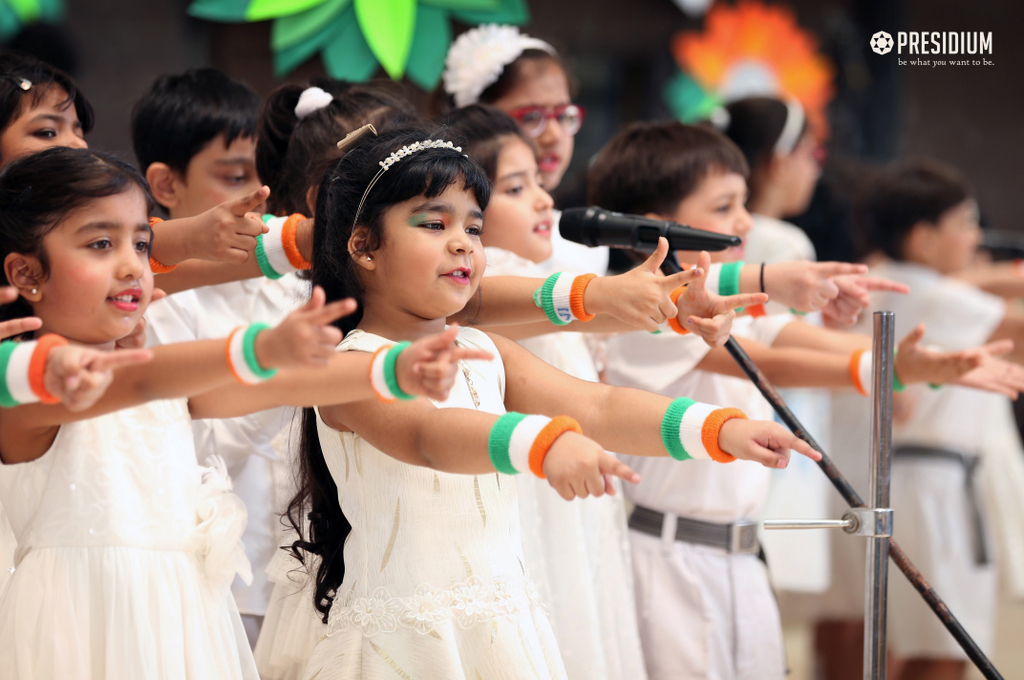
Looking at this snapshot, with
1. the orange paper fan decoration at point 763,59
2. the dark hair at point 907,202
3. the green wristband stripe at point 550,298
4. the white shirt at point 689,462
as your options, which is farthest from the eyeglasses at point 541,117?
the orange paper fan decoration at point 763,59

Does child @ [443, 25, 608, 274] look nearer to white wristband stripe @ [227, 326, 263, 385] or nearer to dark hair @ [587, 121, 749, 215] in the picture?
dark hair @ [587, 121, 749, 215]

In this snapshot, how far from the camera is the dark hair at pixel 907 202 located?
3275 millimetres

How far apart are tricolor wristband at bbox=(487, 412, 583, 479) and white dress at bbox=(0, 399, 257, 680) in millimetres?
403

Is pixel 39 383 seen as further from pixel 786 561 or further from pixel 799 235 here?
pixel 786 561

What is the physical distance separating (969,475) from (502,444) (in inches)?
91.5

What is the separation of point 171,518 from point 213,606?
0.42 ft

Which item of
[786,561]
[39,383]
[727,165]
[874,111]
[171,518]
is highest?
[874,111]

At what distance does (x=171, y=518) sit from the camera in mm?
1273

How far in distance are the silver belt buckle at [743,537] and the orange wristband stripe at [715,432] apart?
29.8 inches

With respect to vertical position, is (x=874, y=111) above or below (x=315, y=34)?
above

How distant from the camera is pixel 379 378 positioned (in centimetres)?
108

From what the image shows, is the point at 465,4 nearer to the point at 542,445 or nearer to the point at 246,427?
the point at 246,427

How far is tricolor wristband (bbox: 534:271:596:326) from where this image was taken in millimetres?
1483

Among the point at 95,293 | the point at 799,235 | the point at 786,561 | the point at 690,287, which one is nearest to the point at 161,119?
the point at 95,293
